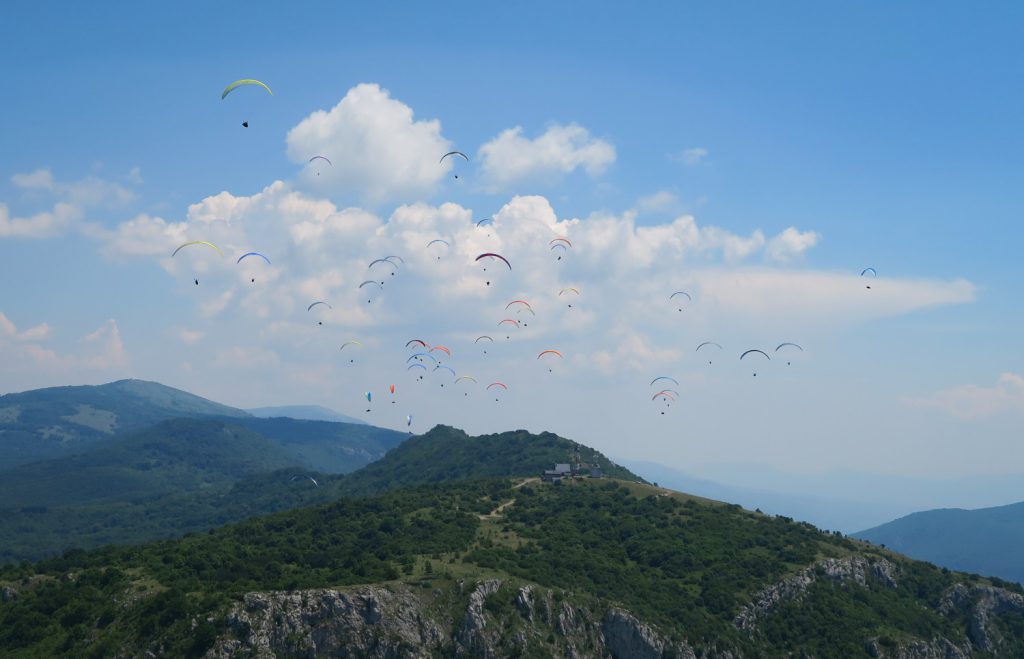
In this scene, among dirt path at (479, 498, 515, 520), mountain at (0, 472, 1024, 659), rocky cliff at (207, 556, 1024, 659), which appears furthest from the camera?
dirt path at (479, 498, 515, 520)

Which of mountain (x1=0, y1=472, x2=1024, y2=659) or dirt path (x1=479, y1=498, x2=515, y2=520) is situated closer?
mountain (x1=0, y1=472, x2=1024, y2=659)

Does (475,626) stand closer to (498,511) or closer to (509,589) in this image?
(509,589)

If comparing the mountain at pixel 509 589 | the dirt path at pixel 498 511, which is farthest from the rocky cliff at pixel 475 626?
the dirt path at pixel 498 511

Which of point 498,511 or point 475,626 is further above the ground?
point 498,511

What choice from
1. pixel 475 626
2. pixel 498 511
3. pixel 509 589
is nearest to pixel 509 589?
pixel 509 589

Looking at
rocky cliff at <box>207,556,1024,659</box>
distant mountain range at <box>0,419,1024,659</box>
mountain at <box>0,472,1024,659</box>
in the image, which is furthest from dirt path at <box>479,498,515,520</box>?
rocky cliff at <box>207,556,1024,659</box>

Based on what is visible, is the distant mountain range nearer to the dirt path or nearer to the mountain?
the mountain

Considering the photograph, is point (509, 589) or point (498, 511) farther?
point (498, 511)

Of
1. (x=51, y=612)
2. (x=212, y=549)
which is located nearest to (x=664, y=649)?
(x=212, y=549)

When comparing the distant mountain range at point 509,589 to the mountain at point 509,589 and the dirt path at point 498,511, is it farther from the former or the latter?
the dirt path at point 498,511
